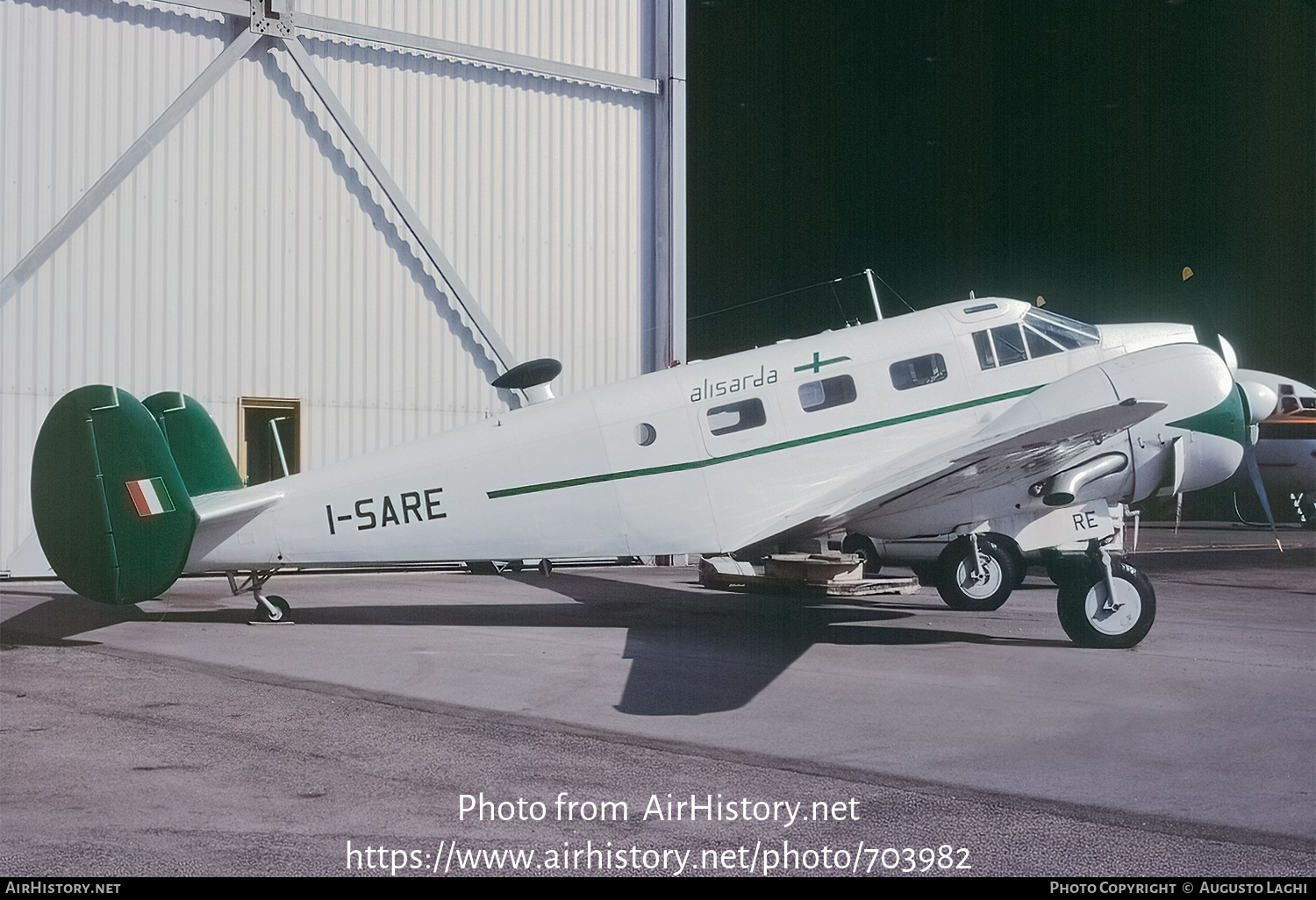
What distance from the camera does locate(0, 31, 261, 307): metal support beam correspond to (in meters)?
16.3

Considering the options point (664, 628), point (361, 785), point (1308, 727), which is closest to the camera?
point (361, 785)

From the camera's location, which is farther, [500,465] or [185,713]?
[500,465]

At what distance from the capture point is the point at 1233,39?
26.5 metres

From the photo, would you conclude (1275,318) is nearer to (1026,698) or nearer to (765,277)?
(765,277)

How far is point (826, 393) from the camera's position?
11188 millimetres

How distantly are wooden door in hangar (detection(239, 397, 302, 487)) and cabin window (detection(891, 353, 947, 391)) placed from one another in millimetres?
9869

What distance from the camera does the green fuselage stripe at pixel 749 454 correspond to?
10.8 m

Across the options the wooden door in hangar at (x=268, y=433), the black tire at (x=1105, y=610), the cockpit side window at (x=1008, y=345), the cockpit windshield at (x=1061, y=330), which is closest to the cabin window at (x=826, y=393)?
the cockpit side window at (x=1008, y=345)

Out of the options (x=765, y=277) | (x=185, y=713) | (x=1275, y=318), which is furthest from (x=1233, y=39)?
(x=185, y=713)

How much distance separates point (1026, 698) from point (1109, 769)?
6.51 ft

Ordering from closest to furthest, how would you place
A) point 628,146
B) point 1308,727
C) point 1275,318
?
point 1308,727, point 628,146, point 1275,318

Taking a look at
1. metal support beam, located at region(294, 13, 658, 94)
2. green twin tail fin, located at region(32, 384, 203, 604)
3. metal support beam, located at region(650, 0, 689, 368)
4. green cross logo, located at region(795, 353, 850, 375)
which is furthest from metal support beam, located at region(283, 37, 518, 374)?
green twin tail fin, located at region(32, 384, 203, 604)

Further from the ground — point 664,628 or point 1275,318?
point 1275,318

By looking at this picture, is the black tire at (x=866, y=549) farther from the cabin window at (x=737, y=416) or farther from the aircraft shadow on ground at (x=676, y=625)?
the cabin window at (x=737, y=416)
